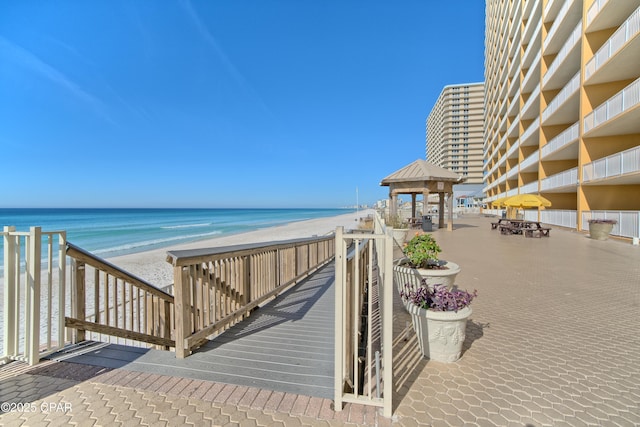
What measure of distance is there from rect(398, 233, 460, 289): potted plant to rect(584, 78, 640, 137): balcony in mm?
13446

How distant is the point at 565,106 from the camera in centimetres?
1758

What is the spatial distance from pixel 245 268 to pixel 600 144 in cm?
2024

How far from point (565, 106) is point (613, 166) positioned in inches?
274

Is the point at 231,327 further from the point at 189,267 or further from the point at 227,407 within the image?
the point at 227,407

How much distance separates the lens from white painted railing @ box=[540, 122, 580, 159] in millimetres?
16047

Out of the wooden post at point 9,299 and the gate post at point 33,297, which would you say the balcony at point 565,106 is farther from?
the wooden post at point 9,299

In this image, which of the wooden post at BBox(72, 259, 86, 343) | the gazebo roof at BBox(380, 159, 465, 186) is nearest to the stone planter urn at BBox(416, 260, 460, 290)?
A: the wooden post at BBox(72, 259, 86, 343)

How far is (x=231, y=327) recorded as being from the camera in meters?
4.04

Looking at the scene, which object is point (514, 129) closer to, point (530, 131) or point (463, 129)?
point (530, 131)

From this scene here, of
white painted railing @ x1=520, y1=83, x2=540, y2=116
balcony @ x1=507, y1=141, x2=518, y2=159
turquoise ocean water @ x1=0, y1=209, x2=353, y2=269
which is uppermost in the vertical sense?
white painted railing @ x1=520, y1=83, x2=540, y2=116

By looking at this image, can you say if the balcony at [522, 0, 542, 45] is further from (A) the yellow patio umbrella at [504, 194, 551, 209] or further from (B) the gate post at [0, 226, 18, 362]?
(B) the gate post at [0, 226, 18, 362]

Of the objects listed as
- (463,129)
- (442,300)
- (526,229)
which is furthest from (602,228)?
(463,129)

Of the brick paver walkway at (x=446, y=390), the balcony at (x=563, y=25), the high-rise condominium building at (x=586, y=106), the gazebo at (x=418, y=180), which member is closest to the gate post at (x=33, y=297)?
the brick paver walkway at (x=446, y=390)

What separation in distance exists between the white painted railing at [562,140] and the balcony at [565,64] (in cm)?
412
